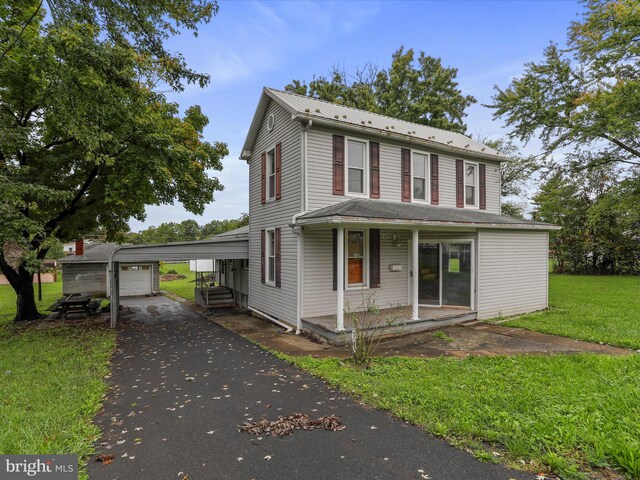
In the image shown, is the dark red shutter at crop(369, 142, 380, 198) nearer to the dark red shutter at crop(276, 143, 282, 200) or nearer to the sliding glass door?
the sliding glass door

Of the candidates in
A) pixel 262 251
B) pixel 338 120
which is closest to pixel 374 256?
pixel 262 251

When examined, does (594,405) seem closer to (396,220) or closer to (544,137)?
(396,220)

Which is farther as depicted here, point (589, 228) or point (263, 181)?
point (589, 228)

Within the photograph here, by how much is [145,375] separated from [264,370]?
6.97ft

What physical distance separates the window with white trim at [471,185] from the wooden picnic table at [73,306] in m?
14.7

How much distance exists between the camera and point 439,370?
5488 mm

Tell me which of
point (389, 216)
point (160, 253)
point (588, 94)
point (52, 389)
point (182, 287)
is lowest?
point (182, 287)

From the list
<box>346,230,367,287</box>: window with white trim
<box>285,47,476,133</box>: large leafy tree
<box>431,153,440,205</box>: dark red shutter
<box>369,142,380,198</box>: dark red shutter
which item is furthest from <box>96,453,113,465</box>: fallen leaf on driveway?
<box>285,47,476,133</box>: large leafy tree

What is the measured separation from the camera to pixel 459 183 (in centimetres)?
1168

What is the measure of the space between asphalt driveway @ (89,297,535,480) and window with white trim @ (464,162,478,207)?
9.18 meters

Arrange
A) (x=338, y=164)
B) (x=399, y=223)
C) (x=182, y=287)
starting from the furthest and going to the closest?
(x=182, y=287) → (x=338, y=164) → (x=399, y=223)

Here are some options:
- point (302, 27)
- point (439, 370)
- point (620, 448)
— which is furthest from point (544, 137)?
point (620, 448)

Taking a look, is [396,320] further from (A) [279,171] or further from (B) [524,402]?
(A) [279,171]

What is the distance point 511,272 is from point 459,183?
11.4 ft
